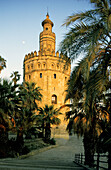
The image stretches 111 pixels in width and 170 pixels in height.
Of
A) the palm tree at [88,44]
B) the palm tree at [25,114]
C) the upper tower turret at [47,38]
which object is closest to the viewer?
the palm tree at [88,44]

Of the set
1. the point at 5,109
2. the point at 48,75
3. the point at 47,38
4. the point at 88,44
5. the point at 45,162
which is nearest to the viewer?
the point at 88,44

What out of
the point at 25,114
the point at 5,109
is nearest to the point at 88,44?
the point at 5,109

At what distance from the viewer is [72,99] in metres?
5.82

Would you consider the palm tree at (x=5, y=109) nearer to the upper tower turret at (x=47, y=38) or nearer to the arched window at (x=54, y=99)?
the arched window at (x=54, y=99)

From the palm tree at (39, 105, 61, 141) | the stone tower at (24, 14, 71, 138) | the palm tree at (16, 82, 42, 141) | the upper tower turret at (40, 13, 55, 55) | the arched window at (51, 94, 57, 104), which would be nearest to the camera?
the palm tree at (16, 82, 42, 141)

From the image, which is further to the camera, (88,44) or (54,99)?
(54,99)

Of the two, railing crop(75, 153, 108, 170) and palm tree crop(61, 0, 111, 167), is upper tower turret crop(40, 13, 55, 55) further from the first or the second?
palm tree crop(61, 0, 111, 167)

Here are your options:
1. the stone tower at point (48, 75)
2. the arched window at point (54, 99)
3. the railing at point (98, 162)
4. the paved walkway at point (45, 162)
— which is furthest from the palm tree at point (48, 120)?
the arched window at point (54, 99)

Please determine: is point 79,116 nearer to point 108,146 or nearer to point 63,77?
point 108,146

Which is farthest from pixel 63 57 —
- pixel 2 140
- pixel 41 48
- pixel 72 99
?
pixel 41 48

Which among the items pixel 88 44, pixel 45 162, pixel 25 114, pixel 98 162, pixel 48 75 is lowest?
pixel 45 162

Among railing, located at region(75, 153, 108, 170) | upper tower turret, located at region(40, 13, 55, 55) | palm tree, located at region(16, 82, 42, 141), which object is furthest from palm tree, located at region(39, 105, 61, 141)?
upper tower turret, located at region(40, 13, 55, 55)

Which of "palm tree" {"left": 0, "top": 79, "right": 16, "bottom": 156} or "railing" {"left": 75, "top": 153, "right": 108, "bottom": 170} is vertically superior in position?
"palm tree" {"left": 0, "top": 79, "right": 16, "bottom": 156}

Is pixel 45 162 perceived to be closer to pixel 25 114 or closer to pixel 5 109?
pixel 5 109
